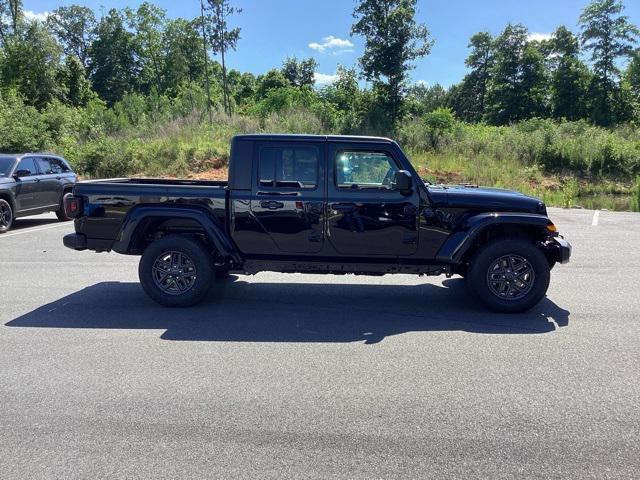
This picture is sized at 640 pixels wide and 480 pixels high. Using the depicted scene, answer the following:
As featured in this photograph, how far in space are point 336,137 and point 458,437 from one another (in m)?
3.78

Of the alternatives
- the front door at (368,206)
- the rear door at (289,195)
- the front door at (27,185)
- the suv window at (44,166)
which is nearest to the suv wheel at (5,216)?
the front door at (27,185)

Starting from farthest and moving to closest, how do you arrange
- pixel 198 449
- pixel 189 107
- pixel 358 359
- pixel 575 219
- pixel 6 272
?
pixel 189 107
pixel 575 219
pixel 6 272
pixel 358 359
pixel 198 449

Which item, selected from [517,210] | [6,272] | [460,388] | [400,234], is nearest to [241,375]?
[460,388]

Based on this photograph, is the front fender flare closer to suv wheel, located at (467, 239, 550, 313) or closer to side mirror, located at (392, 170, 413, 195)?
suv wheel, located at (467, 239, 550, 313)

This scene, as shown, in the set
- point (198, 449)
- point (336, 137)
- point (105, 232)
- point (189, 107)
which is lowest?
point (198, 449)

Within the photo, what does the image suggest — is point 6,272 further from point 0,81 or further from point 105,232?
point 0,81

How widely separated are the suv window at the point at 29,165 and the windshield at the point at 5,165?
192mm

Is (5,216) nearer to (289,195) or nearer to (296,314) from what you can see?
(289,195)

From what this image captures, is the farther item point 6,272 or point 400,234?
point 6,272

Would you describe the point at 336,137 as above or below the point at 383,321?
above

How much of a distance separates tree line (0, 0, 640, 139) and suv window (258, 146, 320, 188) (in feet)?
75.8

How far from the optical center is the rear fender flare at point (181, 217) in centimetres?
609

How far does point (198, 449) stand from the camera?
327 cm

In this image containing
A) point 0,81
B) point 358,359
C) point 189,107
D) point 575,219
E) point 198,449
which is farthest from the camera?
point 0,81
